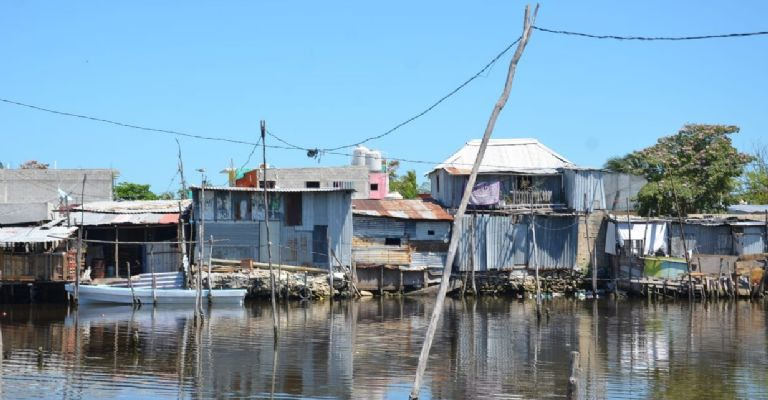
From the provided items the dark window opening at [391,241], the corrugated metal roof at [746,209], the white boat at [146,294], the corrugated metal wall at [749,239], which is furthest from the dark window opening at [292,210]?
the corrugated metal roof at [746,209]

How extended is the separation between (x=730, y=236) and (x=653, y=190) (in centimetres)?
A: 417

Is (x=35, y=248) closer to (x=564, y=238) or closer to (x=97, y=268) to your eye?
(x=97, y=268)

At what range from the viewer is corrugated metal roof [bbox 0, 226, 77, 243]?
113ft

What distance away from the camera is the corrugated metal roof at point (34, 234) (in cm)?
3459

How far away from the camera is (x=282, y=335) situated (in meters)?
28.2

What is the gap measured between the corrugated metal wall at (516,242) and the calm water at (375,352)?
16.1 feet

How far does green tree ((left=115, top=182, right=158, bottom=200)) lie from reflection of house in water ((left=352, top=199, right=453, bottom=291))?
18.2m

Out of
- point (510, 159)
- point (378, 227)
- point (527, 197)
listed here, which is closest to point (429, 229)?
point (378, 227)

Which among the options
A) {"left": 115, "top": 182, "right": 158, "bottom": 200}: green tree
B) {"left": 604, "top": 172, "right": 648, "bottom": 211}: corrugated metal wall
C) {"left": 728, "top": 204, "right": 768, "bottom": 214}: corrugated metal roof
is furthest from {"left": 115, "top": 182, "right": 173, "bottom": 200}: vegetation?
{"left": 728, "top": 204, "right": 768, "bottom": 214}: corrugated metal roof

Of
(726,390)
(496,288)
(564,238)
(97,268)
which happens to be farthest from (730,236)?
(97,268)

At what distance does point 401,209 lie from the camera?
42.0 meters

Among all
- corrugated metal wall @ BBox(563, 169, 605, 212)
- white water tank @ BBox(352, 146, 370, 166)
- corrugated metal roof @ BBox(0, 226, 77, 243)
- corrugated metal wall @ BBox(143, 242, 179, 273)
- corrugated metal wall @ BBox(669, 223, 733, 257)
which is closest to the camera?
corrugated metal roof @ BBox(0, 226, 77, 243)

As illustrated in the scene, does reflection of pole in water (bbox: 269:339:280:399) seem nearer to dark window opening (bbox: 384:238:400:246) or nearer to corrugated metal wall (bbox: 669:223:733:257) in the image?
dark window opening (bbox: 384:238:400:246)

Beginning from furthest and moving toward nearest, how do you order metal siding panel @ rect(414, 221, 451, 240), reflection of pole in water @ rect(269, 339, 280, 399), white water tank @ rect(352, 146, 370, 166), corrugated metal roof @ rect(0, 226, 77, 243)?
1. white water tank @ rect(352, 146, 370, 166)
2. metal siding panel @ rect(414, 221, 451, 240)
3. corrugated metal roof @ rect(0, 226, 77, 243)
4. reflection of pole in water @ rect(269, 339, 280, 399)
